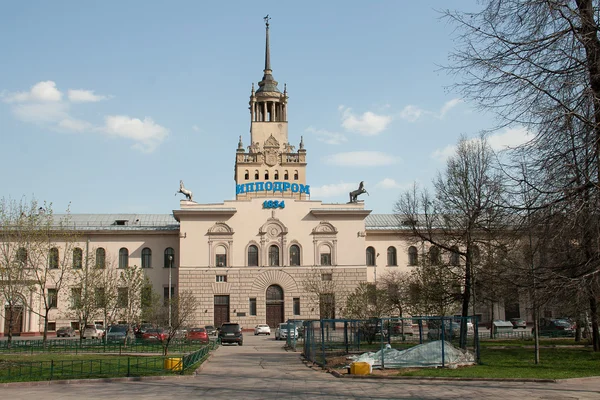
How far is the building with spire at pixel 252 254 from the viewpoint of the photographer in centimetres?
6331

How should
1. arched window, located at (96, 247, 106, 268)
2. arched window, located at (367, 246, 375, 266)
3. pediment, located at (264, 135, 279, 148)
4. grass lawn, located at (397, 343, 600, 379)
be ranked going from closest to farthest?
grass lawn, located at (397, 343, 600, 379) → arched window, located at (96, 247, 106, 268) → arched window, located at (367, 246, 375, 266) → pediment, located at (264, 135, 279, 148)

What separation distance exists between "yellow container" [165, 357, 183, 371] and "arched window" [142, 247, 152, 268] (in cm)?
4370

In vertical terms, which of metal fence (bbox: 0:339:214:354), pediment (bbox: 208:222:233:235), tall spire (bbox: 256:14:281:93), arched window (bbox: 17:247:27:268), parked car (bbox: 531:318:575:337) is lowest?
parked car (bbox: 531:318:575:337)

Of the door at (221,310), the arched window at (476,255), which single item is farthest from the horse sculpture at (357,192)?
the arched window at (476,255)

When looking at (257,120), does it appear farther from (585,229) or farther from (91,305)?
(585,229)

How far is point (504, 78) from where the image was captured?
13.1m

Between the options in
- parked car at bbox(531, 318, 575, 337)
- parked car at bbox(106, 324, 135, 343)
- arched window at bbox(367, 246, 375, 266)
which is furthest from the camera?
arched window at bbox(367, 246, 375, 266)

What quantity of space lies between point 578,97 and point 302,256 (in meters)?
52.5

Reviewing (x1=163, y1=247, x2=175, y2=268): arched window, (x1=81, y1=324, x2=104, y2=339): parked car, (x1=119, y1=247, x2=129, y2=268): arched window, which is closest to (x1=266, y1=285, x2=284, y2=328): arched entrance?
(x1=163, y1=247, x2=175, y2=268): arched window

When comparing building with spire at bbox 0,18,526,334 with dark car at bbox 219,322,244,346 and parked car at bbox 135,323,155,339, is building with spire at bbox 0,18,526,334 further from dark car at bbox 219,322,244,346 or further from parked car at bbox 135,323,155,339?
dark car at bbox 219,322,244,346

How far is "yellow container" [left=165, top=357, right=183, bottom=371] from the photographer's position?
969 inches

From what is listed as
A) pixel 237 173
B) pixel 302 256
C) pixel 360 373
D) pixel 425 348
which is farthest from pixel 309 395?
pixel 237 173

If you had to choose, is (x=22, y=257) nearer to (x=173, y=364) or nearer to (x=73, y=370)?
(x=73, y=370)

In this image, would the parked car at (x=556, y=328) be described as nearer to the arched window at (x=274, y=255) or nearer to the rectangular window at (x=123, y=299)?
the arched window at (x=274, y=255)
